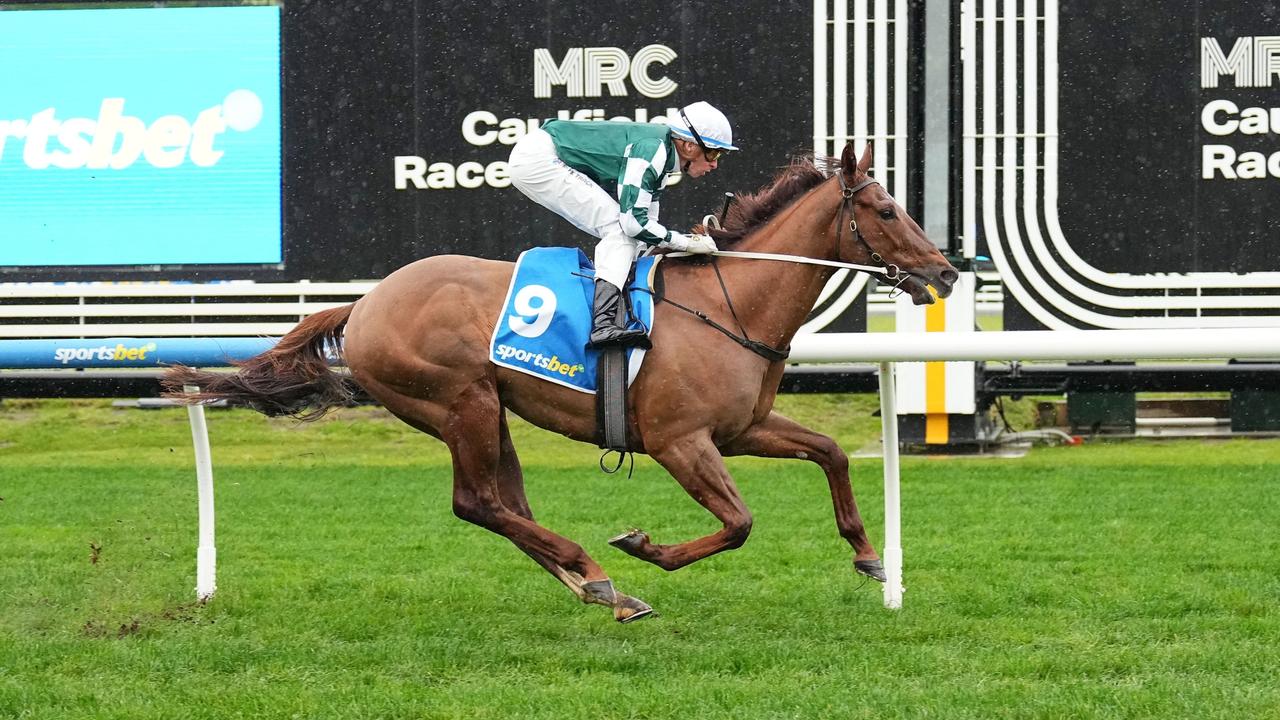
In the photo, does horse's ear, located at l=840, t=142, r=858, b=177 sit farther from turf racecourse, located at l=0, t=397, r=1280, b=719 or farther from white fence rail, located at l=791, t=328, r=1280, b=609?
turf racecourse, located at l=0, t=397, r=1280, b=719

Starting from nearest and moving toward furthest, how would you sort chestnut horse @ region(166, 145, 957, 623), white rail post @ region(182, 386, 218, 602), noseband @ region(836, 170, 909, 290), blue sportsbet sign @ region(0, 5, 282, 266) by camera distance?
chestnut horse @ region(166, 145, 957, 623)
noseband @ region(836, 170, 909, 290)
white rail post @ region(182, 386, 218, 602)
blue sportsbet sign @ region(0, 5, 282, 266)

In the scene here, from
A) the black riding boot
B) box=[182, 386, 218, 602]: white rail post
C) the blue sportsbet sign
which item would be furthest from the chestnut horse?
the blue sportsbet sign

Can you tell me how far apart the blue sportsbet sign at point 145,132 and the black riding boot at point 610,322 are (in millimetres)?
5367

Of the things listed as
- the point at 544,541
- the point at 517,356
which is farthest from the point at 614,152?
the point at 544,541

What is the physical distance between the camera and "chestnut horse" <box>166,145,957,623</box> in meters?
4.59

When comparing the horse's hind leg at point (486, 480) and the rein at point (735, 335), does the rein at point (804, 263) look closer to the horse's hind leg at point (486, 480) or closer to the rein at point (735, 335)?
the rein at point (735, 335)

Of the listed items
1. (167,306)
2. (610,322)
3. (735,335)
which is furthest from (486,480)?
(167,306)

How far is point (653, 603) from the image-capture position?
5246 millimetres

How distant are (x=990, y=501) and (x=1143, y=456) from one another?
2473mm

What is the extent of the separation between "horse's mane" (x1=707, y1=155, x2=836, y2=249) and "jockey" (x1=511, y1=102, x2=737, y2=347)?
113 mm

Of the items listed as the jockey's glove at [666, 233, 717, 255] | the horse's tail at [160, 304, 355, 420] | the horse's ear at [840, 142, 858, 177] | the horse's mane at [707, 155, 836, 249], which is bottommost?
the horse's tail at [160, 304, 355, 420]

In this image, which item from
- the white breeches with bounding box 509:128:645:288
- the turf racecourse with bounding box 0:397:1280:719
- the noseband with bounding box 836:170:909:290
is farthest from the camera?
the white breeches with bounding box 509:128:645:288

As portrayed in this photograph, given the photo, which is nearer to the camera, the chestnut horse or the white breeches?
the chestnut horse

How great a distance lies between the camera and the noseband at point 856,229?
15.4 ft
